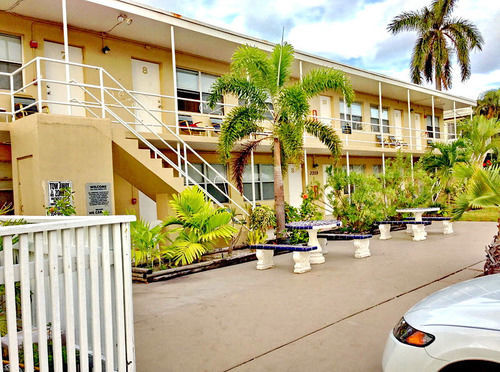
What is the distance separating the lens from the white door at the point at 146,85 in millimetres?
12938

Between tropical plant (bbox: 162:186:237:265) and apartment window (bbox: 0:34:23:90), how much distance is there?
5.55 m

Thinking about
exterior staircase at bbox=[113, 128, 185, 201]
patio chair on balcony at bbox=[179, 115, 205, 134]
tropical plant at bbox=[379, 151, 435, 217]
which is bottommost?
tropical plant at bbox=[379, 151, 435, 217]

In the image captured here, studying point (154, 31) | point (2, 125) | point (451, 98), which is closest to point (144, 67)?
point (154, 31)

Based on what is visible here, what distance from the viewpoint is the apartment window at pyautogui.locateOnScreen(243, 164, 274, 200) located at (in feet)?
52.6

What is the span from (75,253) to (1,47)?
391 inches

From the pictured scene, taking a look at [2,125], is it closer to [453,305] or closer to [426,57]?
[453,305]

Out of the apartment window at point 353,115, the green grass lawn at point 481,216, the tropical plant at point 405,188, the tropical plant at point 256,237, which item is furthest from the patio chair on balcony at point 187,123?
the green grass lawn at point 481,216

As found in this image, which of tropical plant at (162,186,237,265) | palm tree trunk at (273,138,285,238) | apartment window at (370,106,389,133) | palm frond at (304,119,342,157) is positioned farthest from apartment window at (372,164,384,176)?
tropical plant at (162,186,237,265)

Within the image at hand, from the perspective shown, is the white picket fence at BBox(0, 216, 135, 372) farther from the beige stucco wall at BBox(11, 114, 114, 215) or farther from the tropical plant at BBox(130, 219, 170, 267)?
the beige stucco wall at BBox(11, 114, 114, 215)

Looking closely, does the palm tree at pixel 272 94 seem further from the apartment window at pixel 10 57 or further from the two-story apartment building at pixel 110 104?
the apartment window at pixel 10 57

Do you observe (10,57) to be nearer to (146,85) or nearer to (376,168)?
(146,85)

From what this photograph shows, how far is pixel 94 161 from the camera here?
901 centimetres

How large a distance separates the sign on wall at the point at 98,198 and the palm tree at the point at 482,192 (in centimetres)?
660

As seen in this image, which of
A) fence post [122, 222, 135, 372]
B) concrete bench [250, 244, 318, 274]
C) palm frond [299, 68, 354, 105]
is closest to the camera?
fence post [122, 222, 135, 372]
